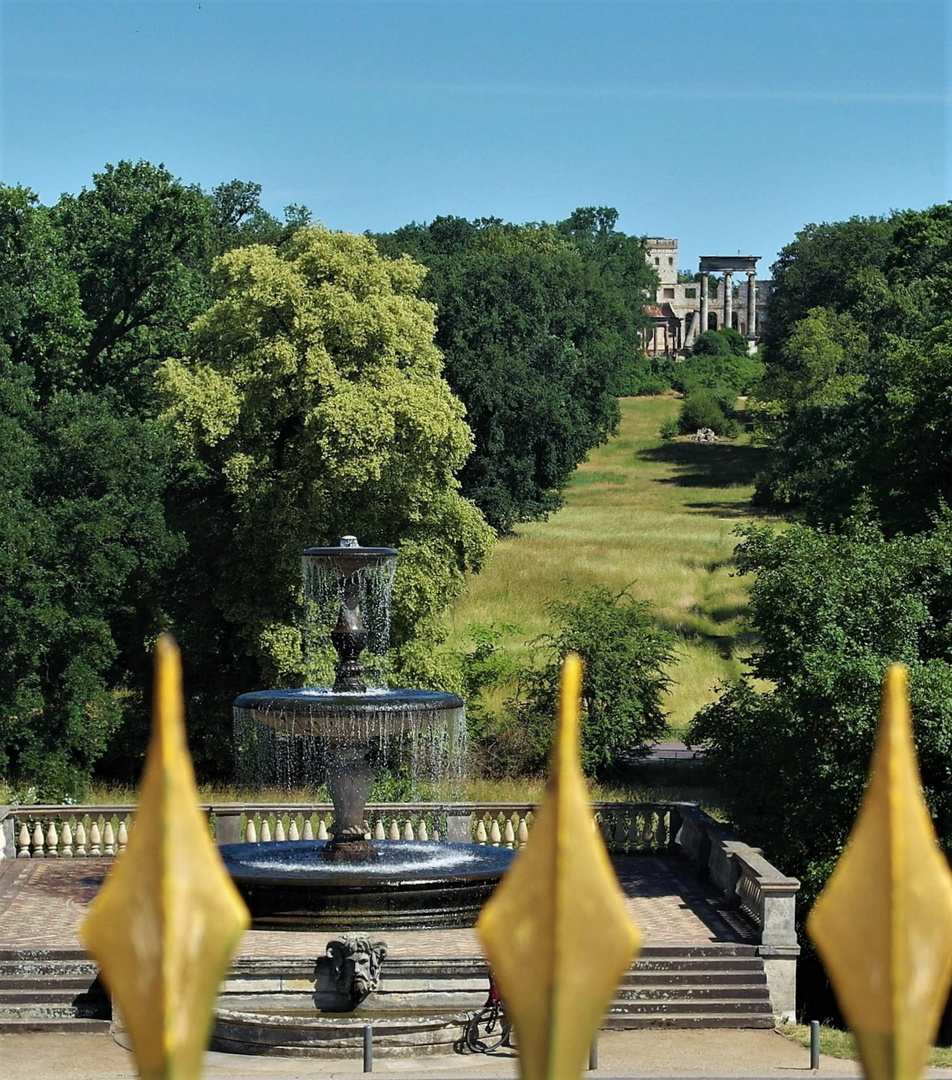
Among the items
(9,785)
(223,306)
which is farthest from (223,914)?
(223,306)

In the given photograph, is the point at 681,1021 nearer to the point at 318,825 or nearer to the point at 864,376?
the point at 318,825

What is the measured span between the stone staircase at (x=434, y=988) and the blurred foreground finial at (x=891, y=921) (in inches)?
682

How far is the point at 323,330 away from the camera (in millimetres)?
40688

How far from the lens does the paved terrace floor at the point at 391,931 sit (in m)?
21.3

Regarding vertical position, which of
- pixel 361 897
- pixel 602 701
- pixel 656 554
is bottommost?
pixel 656 554

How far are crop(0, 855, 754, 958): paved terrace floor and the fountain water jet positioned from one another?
1.04 feet

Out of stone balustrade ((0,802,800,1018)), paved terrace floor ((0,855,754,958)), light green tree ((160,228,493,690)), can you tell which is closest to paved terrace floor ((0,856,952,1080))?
paved terrace floor ((0,855,754,958))

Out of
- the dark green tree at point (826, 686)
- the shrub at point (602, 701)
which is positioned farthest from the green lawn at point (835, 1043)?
the shrub at point (602, 701)

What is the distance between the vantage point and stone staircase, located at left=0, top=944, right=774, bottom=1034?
1970 centimetres

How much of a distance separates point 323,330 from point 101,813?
15.1m

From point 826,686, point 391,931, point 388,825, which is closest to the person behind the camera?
point 391,931

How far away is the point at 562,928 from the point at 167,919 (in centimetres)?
58

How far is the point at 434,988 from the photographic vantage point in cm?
1972

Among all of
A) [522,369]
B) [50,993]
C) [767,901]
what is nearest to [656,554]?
[522,369]
